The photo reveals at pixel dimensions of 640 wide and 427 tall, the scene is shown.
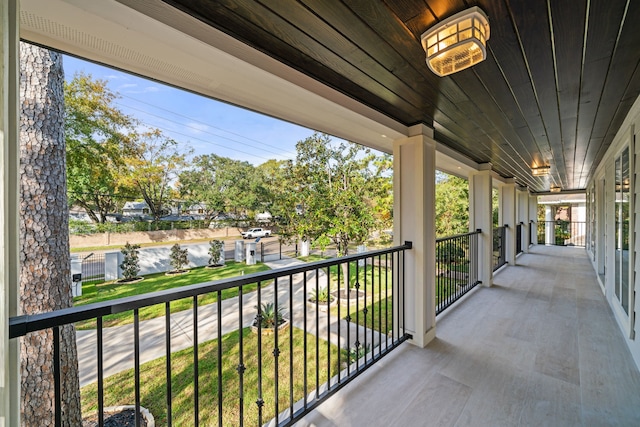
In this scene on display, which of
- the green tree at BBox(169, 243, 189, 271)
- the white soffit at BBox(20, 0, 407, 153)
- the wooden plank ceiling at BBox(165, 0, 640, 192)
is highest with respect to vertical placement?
the wooden plank ceiling at BBox(165, 0, 640, 192)

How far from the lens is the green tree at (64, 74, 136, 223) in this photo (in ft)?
16.0

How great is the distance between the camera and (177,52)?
4.11 feet

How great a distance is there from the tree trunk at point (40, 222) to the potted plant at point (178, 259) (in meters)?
7.04

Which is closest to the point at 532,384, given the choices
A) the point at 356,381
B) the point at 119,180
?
the point at 356,381

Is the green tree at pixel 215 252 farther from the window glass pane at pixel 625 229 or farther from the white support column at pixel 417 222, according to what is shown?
the window glass pane at pixel 625 229

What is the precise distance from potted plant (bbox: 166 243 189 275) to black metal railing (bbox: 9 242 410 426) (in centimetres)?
363

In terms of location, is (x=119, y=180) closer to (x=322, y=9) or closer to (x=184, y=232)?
(x=184, y=232)

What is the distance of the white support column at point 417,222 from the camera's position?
8.28 ft

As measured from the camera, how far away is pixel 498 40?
4.41 feet

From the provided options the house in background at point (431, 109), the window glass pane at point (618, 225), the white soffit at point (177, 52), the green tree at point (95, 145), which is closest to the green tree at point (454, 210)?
the house in background at point (431, 109)

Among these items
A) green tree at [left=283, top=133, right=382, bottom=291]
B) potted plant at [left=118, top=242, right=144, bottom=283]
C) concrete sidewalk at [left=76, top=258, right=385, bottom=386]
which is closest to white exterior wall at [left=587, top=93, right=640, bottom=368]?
concrete sidewalk at [left=76, top=258, right=385, bottom=386]

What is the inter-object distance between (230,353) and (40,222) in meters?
2.56

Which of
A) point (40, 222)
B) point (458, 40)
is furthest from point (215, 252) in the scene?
point (458, 40)

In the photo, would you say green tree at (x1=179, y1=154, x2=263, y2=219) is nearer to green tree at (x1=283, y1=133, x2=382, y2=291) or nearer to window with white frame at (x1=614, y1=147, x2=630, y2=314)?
green tree at (x1=283, y1=133, x2=382, y2=291)
